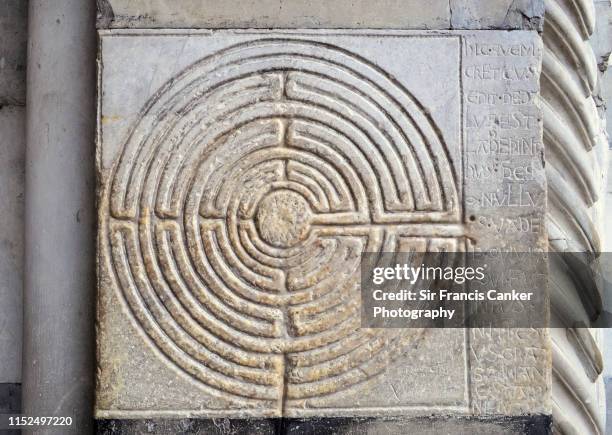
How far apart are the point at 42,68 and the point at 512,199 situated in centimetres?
207

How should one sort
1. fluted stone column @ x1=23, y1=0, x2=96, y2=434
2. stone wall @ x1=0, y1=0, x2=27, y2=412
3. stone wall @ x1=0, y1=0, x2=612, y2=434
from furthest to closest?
stone wall @ x1=0, y1=0, x2=27, y2=412, fluted stone column @ x1=23, y1=0, x2=96, y2=434, stone wall @ x1=0, y1=0, x2=612, y2=434

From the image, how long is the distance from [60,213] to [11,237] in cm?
38

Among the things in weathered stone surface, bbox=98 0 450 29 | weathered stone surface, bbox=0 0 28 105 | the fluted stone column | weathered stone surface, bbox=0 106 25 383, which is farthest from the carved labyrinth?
weathered stone surface, bbox=0 0 28 105

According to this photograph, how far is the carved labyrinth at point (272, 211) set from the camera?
8.13 feet

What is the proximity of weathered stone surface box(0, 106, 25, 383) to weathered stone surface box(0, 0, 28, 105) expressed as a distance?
7cm

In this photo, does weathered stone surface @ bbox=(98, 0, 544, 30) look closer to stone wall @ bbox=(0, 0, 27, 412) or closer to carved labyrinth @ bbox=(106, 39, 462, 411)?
carved labyrinth @ bbox=(106, 39, 462, 411)

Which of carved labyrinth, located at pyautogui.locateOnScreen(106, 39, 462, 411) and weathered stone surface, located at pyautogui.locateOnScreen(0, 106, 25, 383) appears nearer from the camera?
carved labyrinth, located at pyautogui.locateOnScreen(106, 39, 462, 411)

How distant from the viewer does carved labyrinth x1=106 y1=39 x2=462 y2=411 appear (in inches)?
97.6

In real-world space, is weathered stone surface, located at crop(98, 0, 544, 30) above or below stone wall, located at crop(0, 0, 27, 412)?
above

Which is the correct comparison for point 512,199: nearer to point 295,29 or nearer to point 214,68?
point 295,29

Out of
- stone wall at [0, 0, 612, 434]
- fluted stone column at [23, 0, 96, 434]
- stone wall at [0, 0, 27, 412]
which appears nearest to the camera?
stone wall at [0, 0, 612, 434]

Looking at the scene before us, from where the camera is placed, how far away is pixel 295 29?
2.55m

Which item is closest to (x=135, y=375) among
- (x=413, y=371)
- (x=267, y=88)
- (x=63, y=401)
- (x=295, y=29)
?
(x=63, y=401)

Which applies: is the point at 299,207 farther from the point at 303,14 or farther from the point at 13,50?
the point at 13,50
